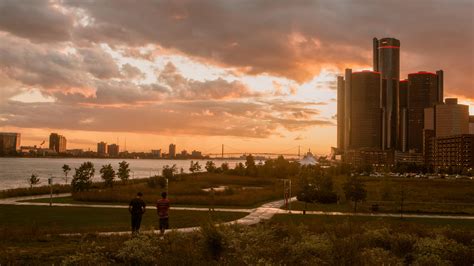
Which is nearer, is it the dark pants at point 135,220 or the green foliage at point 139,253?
the green foliage at point 139,253

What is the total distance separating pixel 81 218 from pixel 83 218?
0.40 ft

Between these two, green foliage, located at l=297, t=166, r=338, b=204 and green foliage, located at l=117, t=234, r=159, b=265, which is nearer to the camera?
green foliage, located at l=117, t=234, r=159, b=265

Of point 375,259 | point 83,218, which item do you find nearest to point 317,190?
point 83,218

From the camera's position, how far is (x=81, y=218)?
27.0m

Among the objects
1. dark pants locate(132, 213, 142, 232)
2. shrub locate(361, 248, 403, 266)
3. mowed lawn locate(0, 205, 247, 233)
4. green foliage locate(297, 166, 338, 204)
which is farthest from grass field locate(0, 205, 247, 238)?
green foliage locate(297, 166, 338, 204)

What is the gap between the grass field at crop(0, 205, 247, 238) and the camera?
22.0m

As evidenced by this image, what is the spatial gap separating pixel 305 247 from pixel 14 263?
8.36 meters

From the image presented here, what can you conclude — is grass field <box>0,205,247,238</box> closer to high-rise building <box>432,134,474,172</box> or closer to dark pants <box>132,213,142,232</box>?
dark pants <box>132,213,142,232</box>

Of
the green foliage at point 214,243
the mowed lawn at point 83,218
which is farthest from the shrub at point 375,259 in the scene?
the mowed lawn at point 83,218

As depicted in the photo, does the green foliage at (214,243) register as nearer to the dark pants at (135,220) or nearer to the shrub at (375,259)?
the shrub at (375,259)

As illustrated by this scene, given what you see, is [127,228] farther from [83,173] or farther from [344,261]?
[83,173]

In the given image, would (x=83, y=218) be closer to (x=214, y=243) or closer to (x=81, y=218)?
(x=81, y=218)

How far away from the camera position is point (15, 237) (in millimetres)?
18531

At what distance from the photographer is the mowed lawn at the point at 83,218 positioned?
2233cm
